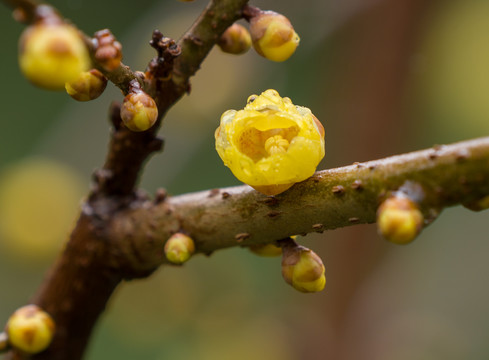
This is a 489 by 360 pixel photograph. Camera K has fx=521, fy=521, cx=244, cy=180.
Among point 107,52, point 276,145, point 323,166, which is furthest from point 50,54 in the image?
point 323,166

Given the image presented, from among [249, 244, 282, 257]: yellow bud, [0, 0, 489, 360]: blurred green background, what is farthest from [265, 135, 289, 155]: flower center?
[0, 0, 489, 360]: blurred green background

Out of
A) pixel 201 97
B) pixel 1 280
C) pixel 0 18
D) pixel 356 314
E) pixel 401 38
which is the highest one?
pixel 0 18

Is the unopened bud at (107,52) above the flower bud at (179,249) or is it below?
above

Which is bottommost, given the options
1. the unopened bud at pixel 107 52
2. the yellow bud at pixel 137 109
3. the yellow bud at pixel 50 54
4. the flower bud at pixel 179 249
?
the flower bud at pixel 179 249

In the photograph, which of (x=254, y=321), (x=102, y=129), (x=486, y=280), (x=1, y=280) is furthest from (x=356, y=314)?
(x=1, y=280)

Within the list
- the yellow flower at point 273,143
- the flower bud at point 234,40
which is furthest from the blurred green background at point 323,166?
the yellow flower at point 273,143

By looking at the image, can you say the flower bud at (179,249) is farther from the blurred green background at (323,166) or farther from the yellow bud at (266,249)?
the blurred green background at (323,166)

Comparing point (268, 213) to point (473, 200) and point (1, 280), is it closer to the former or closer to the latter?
point (473, 200)
